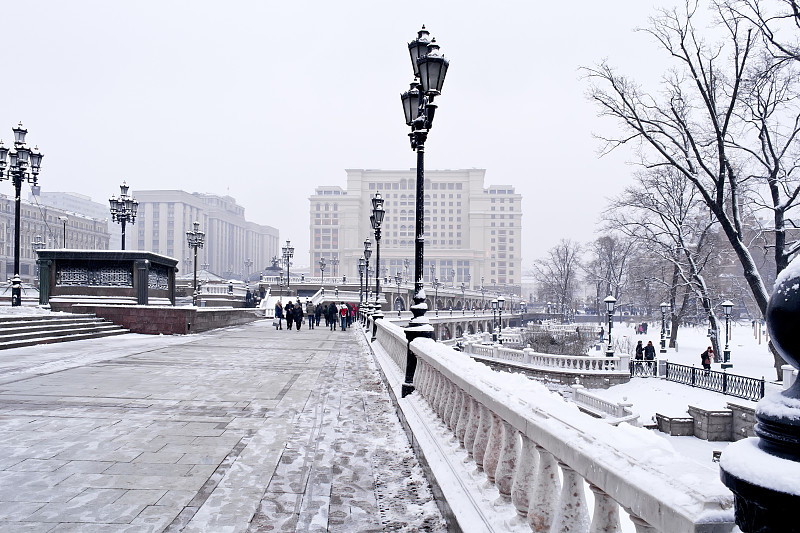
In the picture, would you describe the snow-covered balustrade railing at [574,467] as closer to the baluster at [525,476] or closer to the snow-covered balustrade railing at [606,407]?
the baluster at [525,476]

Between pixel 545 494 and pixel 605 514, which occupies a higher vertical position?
pixel 605 514

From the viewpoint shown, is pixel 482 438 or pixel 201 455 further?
pixel 201 455

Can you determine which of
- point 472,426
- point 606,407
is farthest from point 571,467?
point 606,407

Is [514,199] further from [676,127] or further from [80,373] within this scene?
[80,373]

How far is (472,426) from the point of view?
4.24m

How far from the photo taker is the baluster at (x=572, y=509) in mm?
2295

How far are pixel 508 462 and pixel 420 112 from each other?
7180mm

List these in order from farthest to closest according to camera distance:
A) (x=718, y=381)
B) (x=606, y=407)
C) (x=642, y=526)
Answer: (x=718, y=381)
(x=606, y=407)
(x=642, y=526)

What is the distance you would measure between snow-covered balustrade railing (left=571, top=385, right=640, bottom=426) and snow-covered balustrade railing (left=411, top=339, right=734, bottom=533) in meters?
15.4

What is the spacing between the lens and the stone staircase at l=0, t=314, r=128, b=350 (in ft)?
49.2

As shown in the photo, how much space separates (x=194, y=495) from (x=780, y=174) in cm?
2351

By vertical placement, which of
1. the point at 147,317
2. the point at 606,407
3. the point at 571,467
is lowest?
the point at 606,407

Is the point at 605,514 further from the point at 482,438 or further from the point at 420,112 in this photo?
the point at 420,112

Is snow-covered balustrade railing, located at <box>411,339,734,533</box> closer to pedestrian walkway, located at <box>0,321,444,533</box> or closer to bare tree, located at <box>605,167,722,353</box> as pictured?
pedestrian walkway, located at <box>0,321,444,533</box>
